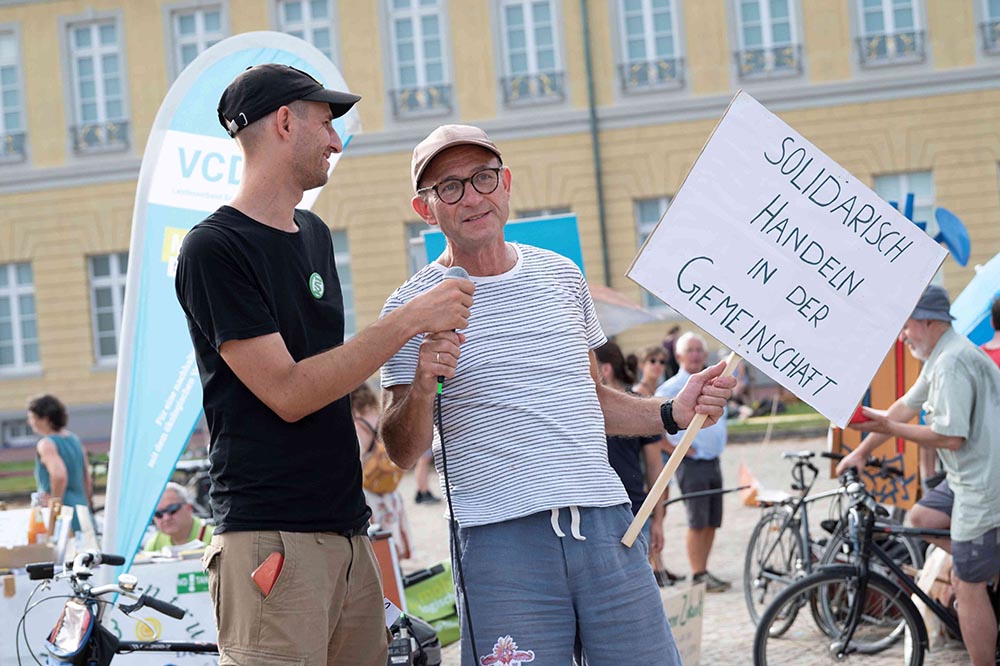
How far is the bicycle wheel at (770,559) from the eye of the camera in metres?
7.98

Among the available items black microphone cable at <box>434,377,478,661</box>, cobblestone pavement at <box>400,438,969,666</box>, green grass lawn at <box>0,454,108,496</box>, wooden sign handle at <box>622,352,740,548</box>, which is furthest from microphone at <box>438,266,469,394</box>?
green grass lawn at <box>0,454,108,496</box>

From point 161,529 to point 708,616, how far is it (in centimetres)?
→ 348

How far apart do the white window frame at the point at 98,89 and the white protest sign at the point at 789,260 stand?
26.4 m

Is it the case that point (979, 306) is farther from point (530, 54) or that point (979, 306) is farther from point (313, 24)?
point (313, 24)

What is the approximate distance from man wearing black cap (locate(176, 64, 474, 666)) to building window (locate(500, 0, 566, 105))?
80.7 ft

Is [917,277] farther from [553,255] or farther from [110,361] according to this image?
[110,361]

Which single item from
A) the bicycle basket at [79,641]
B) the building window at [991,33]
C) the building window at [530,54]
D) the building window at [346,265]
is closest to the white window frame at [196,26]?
the building window at [346,265]

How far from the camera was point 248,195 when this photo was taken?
291 centimetres

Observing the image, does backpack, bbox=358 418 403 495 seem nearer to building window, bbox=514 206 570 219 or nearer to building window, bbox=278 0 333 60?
building window, bbox=514 206 570 219

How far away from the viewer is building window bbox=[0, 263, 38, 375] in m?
29.0

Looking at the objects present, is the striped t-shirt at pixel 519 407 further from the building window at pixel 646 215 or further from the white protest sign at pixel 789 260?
the building window at pixel 646 215

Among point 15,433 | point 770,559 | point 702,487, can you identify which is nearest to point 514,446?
point 770,559

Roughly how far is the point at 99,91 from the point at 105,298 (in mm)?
4252

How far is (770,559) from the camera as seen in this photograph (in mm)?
8281
